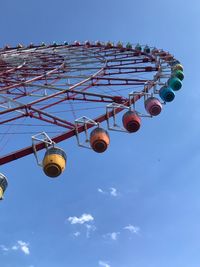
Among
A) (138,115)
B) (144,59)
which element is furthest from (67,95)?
(144,59)

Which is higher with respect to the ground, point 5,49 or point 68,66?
point 5,49

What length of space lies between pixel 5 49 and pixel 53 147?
22392mm

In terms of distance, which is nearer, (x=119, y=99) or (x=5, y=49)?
(x=119, y=99)

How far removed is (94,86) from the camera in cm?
2022

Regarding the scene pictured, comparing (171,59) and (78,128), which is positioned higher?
(171,59)

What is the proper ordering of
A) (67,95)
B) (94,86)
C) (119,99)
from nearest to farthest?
(119,99), (67,95), (94,86)

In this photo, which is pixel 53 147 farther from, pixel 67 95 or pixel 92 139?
pixel 67 95

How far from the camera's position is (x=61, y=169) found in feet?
38.5

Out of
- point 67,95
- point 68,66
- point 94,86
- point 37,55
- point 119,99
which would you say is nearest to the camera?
point 119,99

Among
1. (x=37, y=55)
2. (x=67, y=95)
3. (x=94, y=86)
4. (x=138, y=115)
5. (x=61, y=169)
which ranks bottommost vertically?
(x=61, y=169)

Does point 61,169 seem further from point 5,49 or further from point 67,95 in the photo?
point 5,49

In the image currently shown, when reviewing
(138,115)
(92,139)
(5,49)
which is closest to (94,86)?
(138,115)

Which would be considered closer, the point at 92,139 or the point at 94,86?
the point at 92,139

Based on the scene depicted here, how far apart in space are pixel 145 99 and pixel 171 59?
8470 millimetres
